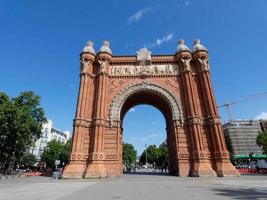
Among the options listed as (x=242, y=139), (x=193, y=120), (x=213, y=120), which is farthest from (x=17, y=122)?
(x=242, y=139)

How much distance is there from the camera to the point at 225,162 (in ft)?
69.8

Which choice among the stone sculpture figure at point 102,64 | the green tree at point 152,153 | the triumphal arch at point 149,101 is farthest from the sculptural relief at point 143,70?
the green tree at point 152,153

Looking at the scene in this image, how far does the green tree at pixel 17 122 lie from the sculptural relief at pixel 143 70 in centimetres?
1544

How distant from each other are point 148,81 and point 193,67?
6.59 m

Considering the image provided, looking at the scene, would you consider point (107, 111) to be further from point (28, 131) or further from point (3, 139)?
point (3, 139)

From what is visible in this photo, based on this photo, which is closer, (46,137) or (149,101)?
(149,101)

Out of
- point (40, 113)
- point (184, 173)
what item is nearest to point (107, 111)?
point (184, 173)

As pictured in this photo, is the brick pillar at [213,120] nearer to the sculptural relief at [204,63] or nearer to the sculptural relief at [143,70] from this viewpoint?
the sculptural relief at [204,63]

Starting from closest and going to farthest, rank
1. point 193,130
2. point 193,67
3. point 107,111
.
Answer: point 193,130 < point 107,111 < point 193,67

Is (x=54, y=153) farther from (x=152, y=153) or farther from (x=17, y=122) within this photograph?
(x=152, y=153)

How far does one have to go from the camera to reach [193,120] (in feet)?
A: 75.4

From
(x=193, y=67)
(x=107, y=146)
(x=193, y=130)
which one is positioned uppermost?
(x=193, y=67)

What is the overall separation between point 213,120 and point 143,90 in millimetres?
9220

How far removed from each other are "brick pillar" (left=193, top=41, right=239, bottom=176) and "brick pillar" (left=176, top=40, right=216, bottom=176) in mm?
1046
